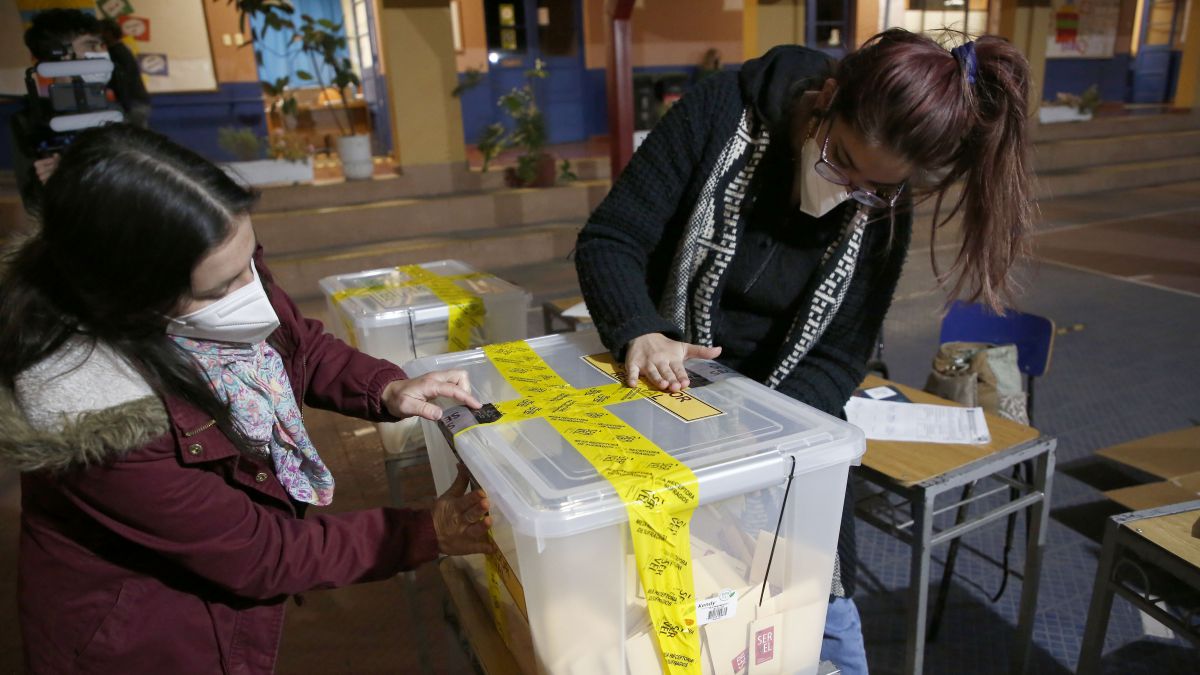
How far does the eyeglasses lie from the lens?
3.50ft

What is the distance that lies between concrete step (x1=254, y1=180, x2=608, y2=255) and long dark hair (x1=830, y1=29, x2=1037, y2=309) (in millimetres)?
4850

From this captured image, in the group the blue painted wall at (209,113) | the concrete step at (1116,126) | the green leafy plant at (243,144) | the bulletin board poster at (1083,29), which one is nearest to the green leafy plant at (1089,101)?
the concrete step at (1116,126)

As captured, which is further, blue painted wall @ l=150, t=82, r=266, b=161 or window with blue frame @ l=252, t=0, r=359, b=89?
window with blue frame @ l=252, t=0, r=359, b=89

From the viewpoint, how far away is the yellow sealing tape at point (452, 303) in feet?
5.47

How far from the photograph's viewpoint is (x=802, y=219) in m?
1.18

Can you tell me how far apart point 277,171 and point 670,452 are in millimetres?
5892

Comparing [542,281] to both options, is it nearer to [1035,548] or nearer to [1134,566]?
[1035,548]

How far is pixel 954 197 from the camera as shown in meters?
1.18

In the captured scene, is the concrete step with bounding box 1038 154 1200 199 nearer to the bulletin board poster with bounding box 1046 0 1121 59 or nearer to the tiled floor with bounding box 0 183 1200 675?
the bulletin board poster with bounding box 1046 0 1121 59

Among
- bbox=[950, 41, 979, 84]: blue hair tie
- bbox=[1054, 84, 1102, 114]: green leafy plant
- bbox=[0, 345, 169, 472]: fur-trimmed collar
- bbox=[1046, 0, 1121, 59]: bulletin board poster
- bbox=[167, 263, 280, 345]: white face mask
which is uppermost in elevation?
bbox=[1046, 0, 1121, 59]: bulletin board poster

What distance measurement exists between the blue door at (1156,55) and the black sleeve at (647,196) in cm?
1329

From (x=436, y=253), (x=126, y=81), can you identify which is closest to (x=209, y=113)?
(x=436, y=253)

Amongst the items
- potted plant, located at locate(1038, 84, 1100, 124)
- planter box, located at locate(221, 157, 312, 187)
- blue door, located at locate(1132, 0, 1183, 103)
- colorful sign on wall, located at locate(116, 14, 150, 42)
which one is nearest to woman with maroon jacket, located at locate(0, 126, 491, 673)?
planter box, located at locate(221, 157, 312, 187)

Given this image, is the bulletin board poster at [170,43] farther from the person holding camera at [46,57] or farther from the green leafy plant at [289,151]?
the person holding camera at [46,57]
